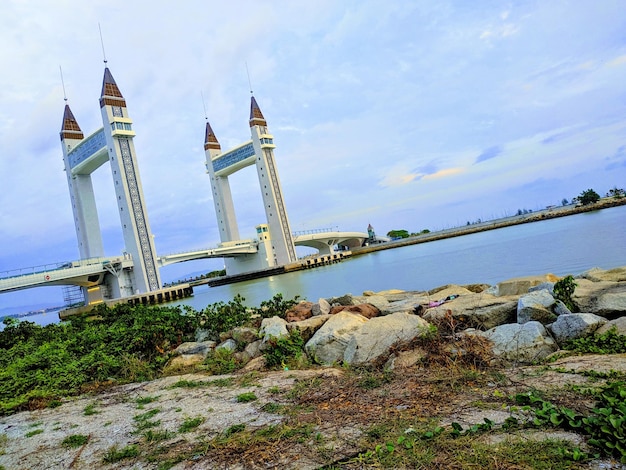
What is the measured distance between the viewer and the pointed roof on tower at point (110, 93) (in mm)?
40022

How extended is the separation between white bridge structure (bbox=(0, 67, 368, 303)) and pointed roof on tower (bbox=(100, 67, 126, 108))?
2.3 inches

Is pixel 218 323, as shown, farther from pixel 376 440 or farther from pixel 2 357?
pixel 376 440

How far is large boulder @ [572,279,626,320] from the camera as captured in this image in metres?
5.00

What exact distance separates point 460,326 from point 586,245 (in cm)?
1913

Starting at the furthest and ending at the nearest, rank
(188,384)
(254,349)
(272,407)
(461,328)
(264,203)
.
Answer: (264,203) → (254,349) → (461,328) → (188,384) → (272,407)

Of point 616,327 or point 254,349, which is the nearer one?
point 616,327

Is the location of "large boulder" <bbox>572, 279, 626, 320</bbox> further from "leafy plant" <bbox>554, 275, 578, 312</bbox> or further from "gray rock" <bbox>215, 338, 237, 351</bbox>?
"gray rock" <bbox>215, 338, 237, 351</bbox>

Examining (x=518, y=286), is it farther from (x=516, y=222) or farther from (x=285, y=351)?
(x=516, y=222)

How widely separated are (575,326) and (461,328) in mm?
1382

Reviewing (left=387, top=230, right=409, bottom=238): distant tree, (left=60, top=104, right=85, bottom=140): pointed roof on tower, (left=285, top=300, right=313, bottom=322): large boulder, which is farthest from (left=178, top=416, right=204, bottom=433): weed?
(left=387, top=230, right=409, bottom=238): distant tree

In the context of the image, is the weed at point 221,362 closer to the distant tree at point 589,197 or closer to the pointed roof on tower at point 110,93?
the pointed roof on tower at point 110,93

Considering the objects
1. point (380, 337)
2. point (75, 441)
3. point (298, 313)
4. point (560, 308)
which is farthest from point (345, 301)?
point (75, 441)

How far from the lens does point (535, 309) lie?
17.0 ft

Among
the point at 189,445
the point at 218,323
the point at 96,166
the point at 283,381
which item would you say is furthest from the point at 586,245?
the point at 96,166
